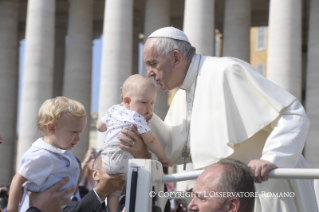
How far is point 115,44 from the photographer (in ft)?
158

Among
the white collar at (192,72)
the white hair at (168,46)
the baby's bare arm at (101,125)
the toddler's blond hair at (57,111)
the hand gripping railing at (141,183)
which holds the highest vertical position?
the white hair at (168,46)

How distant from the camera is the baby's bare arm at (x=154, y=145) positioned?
8.58 meters

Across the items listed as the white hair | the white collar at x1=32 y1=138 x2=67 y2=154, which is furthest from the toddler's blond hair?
the white hair

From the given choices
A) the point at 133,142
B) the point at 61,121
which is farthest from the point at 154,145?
the point at 61,121

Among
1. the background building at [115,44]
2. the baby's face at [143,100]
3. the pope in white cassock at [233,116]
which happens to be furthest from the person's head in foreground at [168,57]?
the background building at [115,44]

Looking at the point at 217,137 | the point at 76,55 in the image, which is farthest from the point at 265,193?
the point at 76,55

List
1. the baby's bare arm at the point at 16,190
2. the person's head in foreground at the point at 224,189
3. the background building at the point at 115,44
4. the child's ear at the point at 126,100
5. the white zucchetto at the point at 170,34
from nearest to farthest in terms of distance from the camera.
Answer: the person's head in foreground at the point at 224,189
the baby's bare arm at the point at 16,190
the white zucchetto at the point at 170,34
the child's ear at the point at 126,100
the background building at the point at 115,44

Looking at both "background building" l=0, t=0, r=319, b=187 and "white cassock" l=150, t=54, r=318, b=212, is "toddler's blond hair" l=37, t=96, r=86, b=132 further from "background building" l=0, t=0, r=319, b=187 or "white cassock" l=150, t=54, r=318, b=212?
"background building" l=0, t=0, r=319, b=187

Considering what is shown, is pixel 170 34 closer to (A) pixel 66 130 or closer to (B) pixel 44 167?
(A) pixel 66 130

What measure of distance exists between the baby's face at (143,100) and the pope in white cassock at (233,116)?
56cm

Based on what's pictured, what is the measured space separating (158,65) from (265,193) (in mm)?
2214

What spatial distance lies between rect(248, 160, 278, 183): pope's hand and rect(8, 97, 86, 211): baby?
2612 mm

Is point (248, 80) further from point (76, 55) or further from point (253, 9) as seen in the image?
point (253, 9)

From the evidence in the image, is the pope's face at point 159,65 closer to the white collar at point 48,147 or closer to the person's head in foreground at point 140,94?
the person's head in foreground at point 140,94
